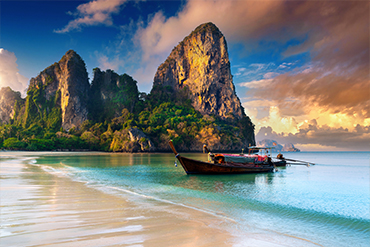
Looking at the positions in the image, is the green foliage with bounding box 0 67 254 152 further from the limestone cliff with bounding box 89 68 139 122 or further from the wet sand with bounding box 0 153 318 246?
the wet sand with bounding box 0 153 318 246

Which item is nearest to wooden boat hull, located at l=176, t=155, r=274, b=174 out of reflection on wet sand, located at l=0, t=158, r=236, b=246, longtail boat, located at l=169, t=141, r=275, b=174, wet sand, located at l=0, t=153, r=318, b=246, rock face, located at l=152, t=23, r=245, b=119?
longtail boat, located at l=169, t=141, r=275, b=174

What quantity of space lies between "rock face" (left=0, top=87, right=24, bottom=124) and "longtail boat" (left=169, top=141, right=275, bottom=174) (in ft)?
469

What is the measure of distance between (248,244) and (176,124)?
111 m

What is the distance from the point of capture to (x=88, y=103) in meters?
128

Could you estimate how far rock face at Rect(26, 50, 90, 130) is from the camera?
11544cm

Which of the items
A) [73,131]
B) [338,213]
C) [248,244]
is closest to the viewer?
[248,244]

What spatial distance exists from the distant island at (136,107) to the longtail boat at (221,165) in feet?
243

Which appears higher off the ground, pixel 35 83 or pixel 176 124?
pixel 35 83

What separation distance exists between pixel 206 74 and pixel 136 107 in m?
49.1

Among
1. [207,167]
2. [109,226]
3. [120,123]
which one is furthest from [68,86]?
[109,226]

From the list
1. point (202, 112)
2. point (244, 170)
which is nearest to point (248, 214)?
point (244, 170)

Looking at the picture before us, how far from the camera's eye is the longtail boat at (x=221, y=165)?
2242cm

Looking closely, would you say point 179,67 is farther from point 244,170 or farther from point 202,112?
point 244,170

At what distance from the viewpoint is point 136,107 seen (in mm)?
134375
